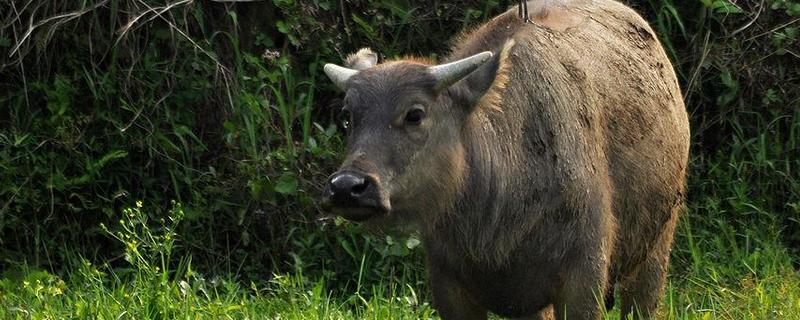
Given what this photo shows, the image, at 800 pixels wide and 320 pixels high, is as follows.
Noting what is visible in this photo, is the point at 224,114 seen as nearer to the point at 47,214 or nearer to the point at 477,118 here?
the point at 47,214

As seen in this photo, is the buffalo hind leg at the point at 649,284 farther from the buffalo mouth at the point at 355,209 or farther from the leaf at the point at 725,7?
the buffalo mouth at the point at 355,209

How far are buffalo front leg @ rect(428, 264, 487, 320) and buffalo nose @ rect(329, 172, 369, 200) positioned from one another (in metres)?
0.93

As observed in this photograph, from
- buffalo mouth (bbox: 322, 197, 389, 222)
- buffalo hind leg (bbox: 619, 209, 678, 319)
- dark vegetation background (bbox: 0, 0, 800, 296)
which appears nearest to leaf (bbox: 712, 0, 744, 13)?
dark vegetation background (bbox: 0, 0, 800, 296)

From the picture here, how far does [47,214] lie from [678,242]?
3171mm

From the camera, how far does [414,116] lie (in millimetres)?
5906

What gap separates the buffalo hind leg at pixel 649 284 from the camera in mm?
7059

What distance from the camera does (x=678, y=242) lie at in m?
8.25

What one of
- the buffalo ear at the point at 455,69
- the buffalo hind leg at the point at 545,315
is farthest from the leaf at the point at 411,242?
the buffalo ear at the point at 455,69

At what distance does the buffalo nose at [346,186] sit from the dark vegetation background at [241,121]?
2.14 meters

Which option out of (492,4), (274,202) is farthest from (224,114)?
(492,4)

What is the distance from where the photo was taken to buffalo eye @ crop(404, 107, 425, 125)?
5.90 m

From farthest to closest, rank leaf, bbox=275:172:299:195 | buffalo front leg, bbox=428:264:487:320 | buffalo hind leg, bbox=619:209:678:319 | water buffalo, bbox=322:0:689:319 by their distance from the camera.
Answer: leaf, bbox=275:172:299:195, buffalo hind leg, bbox=619:209:678:319, buffalo front leg, bbox=428:264:487:320, water buffalo, bbox=322:0:689:319

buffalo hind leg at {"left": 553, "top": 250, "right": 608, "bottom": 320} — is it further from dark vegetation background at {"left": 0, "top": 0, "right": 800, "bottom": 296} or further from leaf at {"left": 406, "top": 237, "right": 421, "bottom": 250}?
dark vegetation background at {"left": 0, "top": 0, "right": 800, "bottom": 296}

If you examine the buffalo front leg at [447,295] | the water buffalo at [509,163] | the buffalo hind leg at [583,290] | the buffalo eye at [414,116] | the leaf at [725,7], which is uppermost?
the buffalo eye at [414,116]
